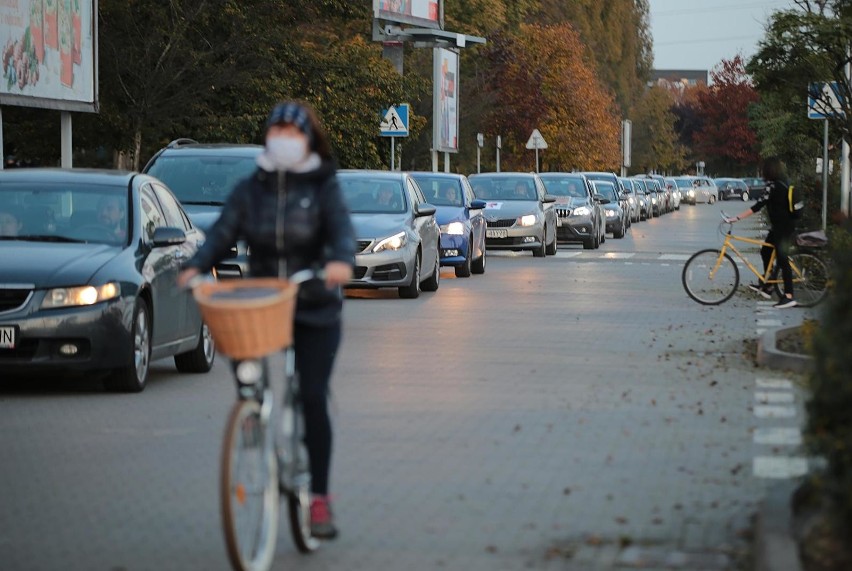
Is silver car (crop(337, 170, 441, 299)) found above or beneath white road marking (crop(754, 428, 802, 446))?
above

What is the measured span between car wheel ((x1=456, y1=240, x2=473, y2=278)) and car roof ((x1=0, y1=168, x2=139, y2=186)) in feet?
48.1

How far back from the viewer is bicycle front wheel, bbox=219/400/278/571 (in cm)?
626

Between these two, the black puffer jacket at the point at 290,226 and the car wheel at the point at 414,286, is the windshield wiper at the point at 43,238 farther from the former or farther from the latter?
the car wheel at the point at 414,286

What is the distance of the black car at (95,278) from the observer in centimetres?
1228

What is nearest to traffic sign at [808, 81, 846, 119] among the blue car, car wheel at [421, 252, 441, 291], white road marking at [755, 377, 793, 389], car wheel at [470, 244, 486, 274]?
the blue car

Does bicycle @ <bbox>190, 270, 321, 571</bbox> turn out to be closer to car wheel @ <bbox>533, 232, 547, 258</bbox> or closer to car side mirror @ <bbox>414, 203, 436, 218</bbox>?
car side mirror @ <bbox>414, 203, 436, 218</bbox>

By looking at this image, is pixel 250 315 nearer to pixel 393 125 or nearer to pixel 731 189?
pixel 393 125

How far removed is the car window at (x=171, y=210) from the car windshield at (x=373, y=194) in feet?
30.6

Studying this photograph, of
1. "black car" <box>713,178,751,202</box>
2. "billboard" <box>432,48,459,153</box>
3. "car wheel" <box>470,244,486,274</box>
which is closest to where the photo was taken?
Result: "car wheel" <box>470,244,486,274</box>

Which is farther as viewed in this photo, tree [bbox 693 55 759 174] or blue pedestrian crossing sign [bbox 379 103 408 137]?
tree [bbox 693 55 759 174]

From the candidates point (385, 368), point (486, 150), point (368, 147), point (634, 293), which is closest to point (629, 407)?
point (385, 368)

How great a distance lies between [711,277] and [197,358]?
9492 mm

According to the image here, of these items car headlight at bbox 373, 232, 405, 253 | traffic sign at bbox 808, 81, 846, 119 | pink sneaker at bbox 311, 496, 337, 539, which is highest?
traffic sign at bbox 808, 81, 846, 119

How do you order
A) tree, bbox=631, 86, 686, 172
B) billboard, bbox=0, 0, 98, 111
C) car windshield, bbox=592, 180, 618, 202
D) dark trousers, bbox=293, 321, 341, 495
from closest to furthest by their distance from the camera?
dark trousers, bbox=293, 321, 341, 495
billboard, bbox=0, 0, 98, 111
car windshield, bbox=592, 180, 618, 202
tree, bbox=631, 86, 686, 172
